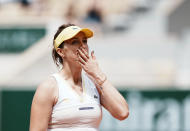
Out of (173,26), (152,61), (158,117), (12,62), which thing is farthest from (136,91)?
(12,62)

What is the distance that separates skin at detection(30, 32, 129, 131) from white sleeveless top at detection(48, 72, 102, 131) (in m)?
0.04

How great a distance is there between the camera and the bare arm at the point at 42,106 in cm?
304

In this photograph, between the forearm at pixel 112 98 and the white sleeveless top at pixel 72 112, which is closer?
the white sleeveless top at pixel 72 112

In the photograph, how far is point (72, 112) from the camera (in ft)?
10.1

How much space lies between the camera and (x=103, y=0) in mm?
13852

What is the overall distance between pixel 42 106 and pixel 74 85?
298mm

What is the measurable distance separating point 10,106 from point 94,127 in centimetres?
572

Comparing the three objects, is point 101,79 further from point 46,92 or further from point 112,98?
point 46,92

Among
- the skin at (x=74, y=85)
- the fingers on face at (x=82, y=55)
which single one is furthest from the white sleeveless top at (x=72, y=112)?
the fingers on face at (x=82, y=55)

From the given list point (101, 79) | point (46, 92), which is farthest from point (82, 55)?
point (46, 92)

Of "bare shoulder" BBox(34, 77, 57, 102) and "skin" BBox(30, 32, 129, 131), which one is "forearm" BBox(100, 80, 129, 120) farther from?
"bare shoulder" BBox(34, 77, 57, 102)

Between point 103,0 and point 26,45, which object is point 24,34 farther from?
point 103,0

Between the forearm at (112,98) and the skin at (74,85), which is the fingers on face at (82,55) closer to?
the skin at (74,85)

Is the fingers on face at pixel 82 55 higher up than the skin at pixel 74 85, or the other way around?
the fingers on face at pixel 82 55
